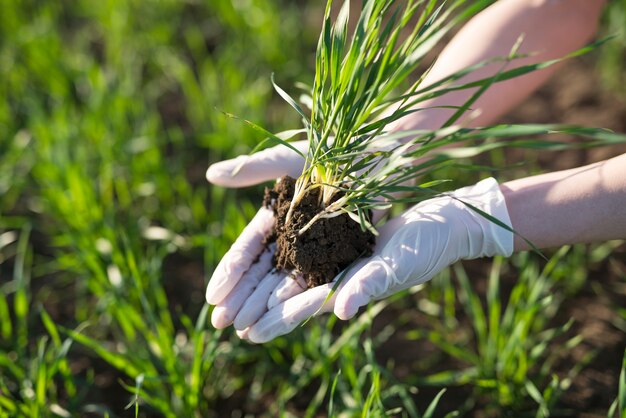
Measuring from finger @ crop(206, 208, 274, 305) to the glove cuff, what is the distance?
511 mm

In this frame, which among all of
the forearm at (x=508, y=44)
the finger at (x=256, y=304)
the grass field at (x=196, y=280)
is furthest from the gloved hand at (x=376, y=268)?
the forearm at (x=508, y=44)

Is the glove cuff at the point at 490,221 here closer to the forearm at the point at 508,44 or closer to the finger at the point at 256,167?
the forearm at the point at 508,44

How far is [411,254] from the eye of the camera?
126 centimetres

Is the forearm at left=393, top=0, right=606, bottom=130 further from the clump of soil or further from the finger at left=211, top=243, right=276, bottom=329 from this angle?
the finger at left=211, top=243, right=276, bottom=329

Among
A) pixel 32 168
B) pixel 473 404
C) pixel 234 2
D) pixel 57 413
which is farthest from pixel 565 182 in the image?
pixel 234 2

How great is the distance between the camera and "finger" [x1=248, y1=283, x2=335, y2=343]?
1.26 metres

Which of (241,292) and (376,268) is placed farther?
(241,292)

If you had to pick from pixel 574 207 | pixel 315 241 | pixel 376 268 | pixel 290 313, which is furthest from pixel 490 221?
pixel 290 313

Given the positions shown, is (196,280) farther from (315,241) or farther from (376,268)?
(376,268)

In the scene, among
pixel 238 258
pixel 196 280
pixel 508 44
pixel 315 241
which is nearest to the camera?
pixel 315 241

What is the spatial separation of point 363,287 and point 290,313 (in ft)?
0.60

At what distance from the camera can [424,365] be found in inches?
68.0

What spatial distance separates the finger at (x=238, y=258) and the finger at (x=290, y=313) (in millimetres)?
127

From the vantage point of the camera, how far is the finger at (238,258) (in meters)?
1.36
